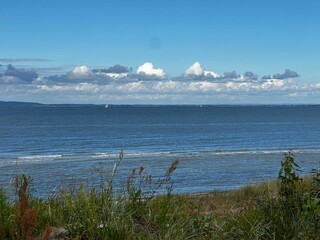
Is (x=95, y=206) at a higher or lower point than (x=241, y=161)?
higher

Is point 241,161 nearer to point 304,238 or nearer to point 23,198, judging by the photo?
point 304,238

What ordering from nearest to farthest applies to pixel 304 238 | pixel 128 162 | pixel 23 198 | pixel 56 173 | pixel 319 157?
1. pixel 23 198
2. pixel 304 238
3. pixel 56 173
4. pixel 128 162
5. pixel 319 157

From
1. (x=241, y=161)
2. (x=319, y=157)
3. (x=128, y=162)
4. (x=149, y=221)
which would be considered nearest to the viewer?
A: (x=149, y=221)

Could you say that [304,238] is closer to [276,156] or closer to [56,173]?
[56,173]

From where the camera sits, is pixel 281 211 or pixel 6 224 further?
pixel 281 211

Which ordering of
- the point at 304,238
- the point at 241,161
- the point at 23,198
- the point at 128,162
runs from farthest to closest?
1. the point at 241,161
2. the point at 128,162
3. the point at 304,238
4. the point at 23,198

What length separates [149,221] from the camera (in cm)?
611

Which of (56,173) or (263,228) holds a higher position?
(263,228)

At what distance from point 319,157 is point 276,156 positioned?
3.18 m

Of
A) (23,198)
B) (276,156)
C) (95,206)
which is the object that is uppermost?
(23,198)

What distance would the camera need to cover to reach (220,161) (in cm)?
3803

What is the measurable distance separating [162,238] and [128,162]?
99.5ft

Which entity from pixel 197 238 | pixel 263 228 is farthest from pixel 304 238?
pixel 197 238

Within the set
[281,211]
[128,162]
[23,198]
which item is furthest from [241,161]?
[23,198]
